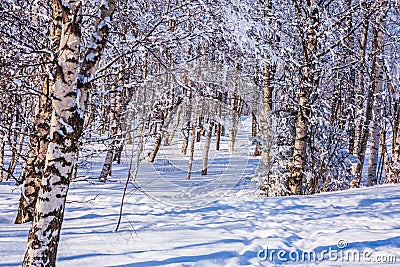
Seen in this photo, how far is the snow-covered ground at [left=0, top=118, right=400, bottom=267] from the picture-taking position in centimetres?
392

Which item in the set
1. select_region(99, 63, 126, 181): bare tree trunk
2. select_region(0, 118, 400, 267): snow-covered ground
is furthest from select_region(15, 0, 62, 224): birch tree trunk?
select_region(99, 63, 126, 181): bare tree trunk

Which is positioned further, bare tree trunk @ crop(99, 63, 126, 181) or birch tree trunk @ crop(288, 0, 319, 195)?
birch tree trunk @ crop(288, 0, 319, 195)

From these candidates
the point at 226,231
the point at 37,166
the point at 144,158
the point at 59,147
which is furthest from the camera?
the point at 144,158

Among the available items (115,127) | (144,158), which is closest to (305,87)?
(144,158)

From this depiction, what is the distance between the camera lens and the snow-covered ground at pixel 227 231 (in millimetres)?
3918

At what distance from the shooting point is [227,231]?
4.99m

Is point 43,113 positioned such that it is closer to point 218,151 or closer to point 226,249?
point 226,249

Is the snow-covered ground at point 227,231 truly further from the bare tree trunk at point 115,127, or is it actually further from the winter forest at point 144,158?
the bare tree trunk at point 115,127

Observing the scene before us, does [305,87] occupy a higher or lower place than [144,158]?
higher

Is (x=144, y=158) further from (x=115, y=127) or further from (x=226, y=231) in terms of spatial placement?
(x=115, y=127)

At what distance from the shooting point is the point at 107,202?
23.8ft

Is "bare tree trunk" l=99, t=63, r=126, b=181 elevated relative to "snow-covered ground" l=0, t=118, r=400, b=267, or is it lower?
elevated

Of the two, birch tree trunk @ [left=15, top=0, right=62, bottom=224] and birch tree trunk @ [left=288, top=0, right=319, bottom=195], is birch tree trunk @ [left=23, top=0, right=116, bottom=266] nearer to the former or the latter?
birch tree trunk @ [left=15, top=0, right=62, bottom=224]

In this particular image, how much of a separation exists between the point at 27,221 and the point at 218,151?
17212mm
